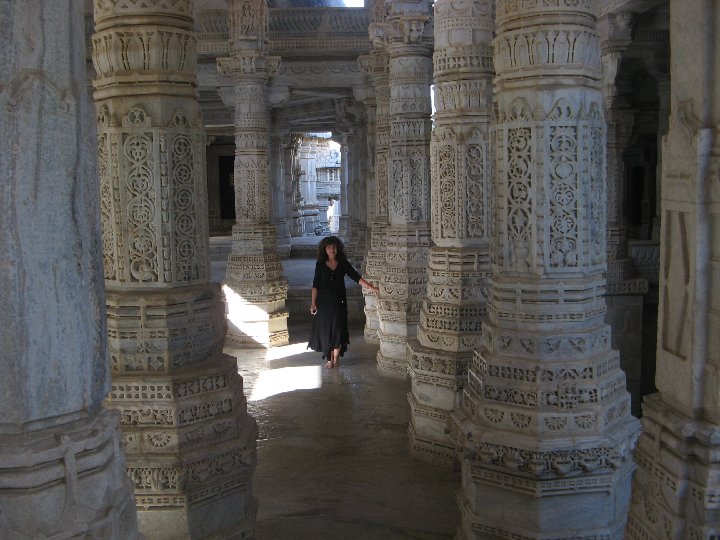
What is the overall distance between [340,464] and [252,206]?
570cm

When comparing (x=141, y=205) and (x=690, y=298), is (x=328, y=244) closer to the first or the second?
(x=141, y=205)

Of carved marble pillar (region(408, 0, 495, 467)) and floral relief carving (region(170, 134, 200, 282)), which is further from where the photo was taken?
carved marble pillar (region(408, 0, 495, 467))

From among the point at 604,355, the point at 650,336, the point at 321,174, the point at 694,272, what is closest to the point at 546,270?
the point at 604,355

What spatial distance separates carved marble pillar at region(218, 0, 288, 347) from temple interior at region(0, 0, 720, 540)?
236 cm

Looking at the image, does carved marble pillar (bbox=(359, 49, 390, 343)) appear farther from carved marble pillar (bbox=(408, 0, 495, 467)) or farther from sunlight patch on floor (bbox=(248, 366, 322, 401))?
Answer: carved marble pillar (bbox=(408, 0, 495, 467))

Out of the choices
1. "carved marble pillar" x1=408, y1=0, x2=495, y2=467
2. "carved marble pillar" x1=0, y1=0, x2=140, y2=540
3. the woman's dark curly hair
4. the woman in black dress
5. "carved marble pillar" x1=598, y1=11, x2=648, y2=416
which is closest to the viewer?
"carved marble pillar" x1=0, y1=0, x2=140, y2=540

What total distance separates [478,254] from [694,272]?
337cm

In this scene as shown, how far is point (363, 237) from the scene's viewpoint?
1529cm

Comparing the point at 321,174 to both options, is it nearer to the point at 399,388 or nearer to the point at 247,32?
the point at 247,32

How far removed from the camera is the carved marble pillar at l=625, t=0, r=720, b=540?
2670 mm

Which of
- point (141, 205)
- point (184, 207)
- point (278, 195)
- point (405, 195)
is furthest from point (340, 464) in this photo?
point (278, 195)

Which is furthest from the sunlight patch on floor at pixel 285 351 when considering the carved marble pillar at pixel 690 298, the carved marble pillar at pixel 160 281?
the carved marble pillar at pixel 690 298

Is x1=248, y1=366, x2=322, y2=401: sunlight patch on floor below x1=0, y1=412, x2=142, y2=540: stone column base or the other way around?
below

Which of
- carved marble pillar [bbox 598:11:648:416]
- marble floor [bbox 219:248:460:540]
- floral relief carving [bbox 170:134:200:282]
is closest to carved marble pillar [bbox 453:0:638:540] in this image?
marble floor [bbox 219:248:460:540]
